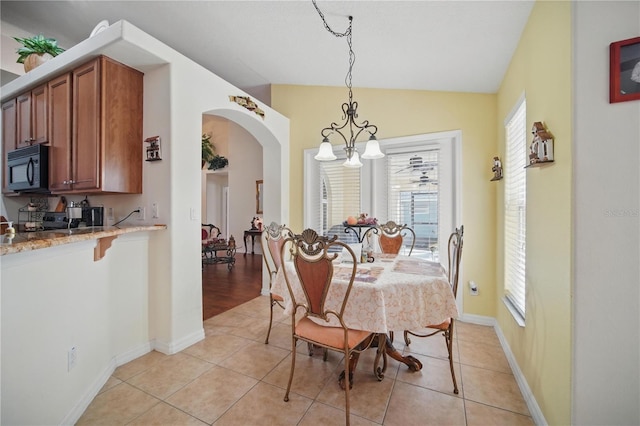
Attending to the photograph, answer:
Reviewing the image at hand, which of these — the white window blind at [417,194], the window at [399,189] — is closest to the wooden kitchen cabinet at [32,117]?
the window at [399,189]

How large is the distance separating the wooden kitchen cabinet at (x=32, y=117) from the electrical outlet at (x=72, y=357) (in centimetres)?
222

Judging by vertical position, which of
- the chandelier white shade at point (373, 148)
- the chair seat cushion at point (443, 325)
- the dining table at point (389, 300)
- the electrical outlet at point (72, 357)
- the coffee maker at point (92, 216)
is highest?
the chandelier white shade at point (373, 148)

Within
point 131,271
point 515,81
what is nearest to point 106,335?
point 131,271

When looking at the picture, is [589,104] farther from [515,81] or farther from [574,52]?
[515,81]

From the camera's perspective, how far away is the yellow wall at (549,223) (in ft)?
4.01

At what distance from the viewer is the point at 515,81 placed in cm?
213

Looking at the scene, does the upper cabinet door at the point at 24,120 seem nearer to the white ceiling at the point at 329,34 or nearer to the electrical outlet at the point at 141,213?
the white ceiling at the point at 329,34

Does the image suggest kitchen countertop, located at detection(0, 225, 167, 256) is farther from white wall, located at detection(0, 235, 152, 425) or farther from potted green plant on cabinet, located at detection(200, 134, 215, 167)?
potted green plant on cabinet, located at detection(200, 134, 215, 167)

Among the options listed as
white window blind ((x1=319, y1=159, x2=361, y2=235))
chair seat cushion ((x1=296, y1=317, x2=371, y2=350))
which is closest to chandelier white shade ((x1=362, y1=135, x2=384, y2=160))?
white window blind ((x1=319, y1=159, x2=361, y2=235))

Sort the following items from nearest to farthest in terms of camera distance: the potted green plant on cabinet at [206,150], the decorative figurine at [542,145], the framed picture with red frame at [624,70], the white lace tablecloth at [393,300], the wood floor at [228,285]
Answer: the framed picture with red frame at [624,70], the decorative figurine at [542,145], the white lace tablecloth at [393,300], the wood floor at [228,285], the potted green plant on cabinet at [206,150]

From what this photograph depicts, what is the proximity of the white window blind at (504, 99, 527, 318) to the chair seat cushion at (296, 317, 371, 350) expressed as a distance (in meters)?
1.31

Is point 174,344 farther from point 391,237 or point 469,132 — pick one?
point 469,132

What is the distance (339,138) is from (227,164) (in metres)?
4.55

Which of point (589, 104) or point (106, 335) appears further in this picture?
point (106, 335)
